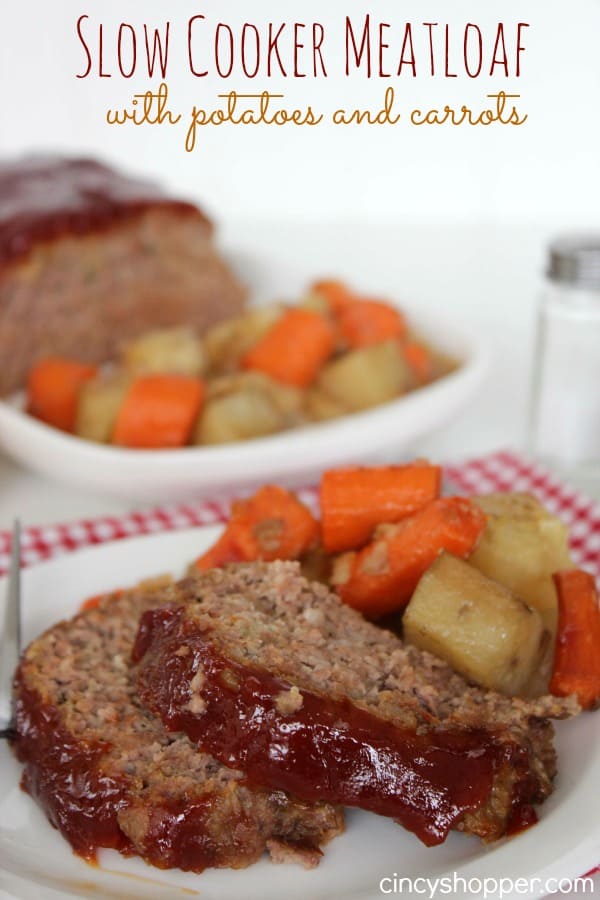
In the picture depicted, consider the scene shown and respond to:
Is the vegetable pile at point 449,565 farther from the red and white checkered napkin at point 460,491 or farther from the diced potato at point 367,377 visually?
the diced potato at point 367,377

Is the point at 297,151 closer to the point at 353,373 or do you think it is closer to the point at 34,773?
the point at 353,373

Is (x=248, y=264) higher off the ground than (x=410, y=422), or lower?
higher

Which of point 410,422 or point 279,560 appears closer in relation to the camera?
point 279,560

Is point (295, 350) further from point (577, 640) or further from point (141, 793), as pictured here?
point (141, 793)

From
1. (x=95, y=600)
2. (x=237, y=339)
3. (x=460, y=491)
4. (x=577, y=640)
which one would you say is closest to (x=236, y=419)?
(x=237, y=339)

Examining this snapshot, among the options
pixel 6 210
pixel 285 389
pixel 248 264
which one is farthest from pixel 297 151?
pixel 285 389

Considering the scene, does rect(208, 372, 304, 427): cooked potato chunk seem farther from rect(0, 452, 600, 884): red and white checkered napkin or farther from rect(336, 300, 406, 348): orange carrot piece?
rect(336, 300, 406, 348): orange carrot piece

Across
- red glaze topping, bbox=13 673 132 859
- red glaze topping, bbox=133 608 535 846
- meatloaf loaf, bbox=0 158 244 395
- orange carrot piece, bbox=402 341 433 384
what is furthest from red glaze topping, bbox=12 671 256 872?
meatloaf loaf, bbox=0 158 244 395
